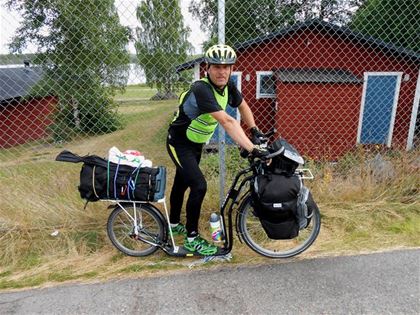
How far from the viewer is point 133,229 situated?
9.96ft

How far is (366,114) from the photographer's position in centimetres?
1157

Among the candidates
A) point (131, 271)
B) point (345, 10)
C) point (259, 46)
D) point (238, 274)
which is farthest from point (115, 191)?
point (345, 10)

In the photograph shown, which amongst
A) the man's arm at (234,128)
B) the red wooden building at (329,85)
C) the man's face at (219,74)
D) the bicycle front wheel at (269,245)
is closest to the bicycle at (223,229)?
the bicycle front wheel at (269,245)

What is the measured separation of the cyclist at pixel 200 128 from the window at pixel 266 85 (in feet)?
29.7

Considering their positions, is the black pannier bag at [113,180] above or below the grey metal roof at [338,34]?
below

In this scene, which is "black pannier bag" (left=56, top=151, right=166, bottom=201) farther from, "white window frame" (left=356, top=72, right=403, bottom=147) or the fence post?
"white window frame" (left=356, top=72, right=403, bottom=147)

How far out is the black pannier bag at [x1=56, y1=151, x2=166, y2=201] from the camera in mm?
2771

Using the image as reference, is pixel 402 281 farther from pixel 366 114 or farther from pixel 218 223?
pixel 366 114

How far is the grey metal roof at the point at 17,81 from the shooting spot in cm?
1817

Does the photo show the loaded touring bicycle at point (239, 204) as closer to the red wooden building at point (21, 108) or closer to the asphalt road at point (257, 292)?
the asphalt road at point (257, 292)

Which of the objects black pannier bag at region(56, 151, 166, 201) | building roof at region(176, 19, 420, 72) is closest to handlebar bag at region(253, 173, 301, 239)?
black pannier bag at region(56, 151, 166, 201)

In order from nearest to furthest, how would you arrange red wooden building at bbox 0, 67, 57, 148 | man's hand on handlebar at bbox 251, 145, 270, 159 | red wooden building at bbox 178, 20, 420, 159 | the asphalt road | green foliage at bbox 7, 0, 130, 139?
the asphalt road → man's hand on handlebar at bbox 251, 145, 270, 159 → green foliage at bbox 7, 0, 130, 139 → red wooden building at bbox 178, 20, 420, 159 → red wooden building at bbox 0, 67, 57, 148

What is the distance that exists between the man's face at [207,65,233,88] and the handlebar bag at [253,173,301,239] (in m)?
0.85

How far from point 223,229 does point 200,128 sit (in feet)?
3.33
